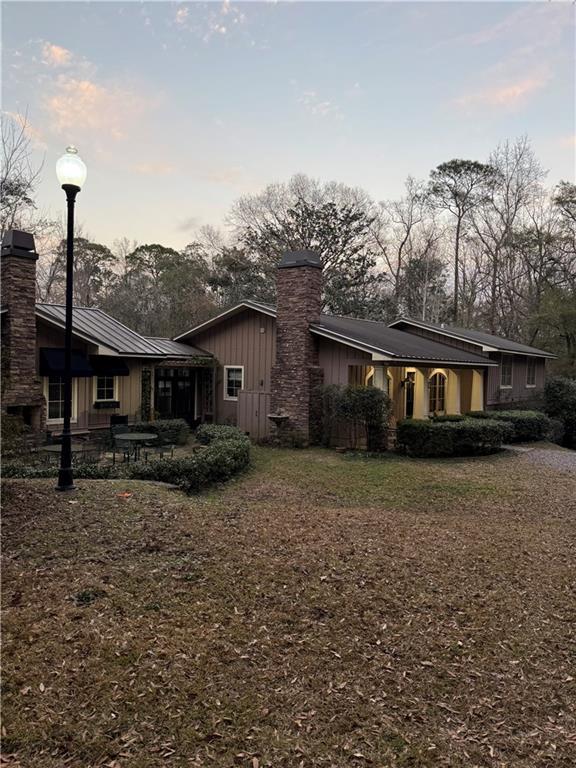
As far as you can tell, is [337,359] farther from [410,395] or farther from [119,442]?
[119,442]

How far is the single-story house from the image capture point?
476 inches

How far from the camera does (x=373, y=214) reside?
34.9 m

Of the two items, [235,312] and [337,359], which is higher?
[235,312]

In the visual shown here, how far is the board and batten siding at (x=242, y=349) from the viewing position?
16328mm

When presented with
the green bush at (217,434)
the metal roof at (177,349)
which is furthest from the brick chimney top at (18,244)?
the green bush at (217,434)

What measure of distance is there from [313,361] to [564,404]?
12691 mm

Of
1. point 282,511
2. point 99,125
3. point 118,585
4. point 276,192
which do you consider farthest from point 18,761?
point 276,192

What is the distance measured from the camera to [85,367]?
13.2 metres

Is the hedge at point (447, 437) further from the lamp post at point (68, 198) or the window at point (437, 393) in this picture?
the lamp post at point (68, 198)

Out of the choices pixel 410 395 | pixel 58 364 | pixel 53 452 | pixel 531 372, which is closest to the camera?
pixel 53 452

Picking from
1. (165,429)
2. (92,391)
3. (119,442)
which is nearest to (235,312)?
(165,429)

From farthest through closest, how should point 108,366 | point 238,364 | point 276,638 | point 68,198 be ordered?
point 238,364 → point 108,366 → point 68,198 → point 276,638

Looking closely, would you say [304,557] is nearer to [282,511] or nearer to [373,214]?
[282,511]

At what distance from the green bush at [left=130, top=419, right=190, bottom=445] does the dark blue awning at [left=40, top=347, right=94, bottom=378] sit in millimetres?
2144
